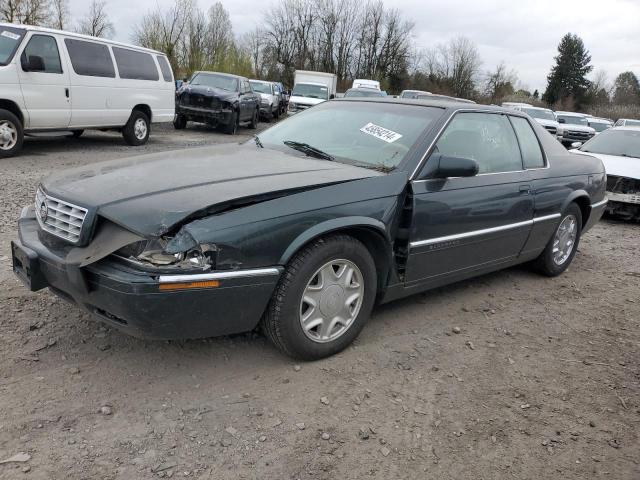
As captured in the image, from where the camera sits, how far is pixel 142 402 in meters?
2.69

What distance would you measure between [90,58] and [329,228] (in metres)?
9.03

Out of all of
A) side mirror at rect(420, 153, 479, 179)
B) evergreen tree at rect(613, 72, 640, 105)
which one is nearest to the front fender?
side mirror at rect(420, 153, 479, 179)

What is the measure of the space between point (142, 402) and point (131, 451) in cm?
37

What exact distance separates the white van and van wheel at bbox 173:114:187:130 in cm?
358

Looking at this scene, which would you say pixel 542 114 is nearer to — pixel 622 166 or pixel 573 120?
pixel 573 120

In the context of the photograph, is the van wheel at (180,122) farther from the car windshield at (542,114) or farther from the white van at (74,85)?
the car windshield at (542,114)

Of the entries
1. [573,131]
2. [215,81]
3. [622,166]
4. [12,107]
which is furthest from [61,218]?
[573,131]

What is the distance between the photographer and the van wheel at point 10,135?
870 centimetres

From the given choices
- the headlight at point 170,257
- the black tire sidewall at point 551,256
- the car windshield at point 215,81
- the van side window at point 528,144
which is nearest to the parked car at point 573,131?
the car windshield at point 215,81

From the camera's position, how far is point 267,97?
23422 millimetres

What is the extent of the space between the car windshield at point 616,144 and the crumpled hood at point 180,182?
738 centimetres

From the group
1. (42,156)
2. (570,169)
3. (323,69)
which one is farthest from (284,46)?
(570,169)

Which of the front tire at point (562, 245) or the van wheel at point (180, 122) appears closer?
the front tire at point (562, 245)

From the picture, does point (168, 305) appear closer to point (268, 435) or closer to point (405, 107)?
point (268, 435)
